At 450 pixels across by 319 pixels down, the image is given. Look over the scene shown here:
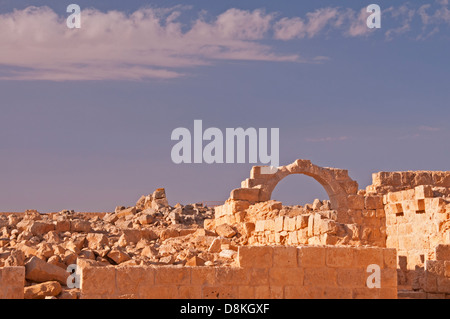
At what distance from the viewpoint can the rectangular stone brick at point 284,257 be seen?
25.9 ft

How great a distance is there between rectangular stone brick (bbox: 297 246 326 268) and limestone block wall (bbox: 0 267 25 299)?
3.28 m

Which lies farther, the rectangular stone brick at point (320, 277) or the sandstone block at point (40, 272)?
the sandstone block at point (40, 272)

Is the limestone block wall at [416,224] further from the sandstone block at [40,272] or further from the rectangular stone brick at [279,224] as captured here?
the sandstone block at [40,272]

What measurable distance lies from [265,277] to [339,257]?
3.14 ft

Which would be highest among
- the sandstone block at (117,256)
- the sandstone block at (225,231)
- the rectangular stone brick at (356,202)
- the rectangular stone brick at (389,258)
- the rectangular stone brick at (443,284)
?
the rectangular stone brick at (356,202)

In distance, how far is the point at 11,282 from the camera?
7.27m

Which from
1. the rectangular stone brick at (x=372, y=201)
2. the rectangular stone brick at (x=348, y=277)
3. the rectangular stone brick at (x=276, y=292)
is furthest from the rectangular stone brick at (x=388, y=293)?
the rectangular stone brick at (x=372, y=201)

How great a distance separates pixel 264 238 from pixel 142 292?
7.24m

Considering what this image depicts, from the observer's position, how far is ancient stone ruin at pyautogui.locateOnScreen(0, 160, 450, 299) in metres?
7.66

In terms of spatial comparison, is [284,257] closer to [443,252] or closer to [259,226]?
[443,252]

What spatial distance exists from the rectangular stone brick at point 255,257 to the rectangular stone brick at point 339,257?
0.73 metres
